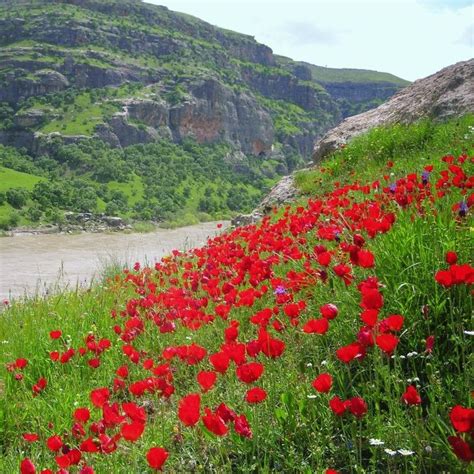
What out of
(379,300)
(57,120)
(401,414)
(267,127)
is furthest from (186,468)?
(267,127)

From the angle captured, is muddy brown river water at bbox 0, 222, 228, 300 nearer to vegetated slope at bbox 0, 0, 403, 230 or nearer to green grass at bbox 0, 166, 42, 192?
vegetated slope at bbox 0, 0, 403, 230

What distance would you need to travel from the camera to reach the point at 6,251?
1393 inches

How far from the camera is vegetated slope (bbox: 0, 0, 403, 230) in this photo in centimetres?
9094

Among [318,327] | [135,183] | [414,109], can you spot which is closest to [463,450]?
[318,327]

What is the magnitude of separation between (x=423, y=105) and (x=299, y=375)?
34.6 feet

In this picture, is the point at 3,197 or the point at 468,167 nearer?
the point at 468,167

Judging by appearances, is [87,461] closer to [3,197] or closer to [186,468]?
[186,468]

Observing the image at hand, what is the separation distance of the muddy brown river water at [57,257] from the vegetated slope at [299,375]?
863cm

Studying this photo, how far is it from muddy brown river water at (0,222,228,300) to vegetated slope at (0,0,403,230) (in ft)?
48.3

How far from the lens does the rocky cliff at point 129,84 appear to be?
104 m

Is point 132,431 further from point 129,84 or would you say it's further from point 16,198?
point 129,84

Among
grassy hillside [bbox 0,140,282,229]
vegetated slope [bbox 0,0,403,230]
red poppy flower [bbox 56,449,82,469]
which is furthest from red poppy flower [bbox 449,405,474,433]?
vegetated slope [bbox 0,0,403,230]

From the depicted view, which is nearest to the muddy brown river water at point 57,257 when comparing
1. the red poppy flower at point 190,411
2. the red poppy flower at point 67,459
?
the red poppy flower at point 67,459

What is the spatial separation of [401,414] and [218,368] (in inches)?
31.3
